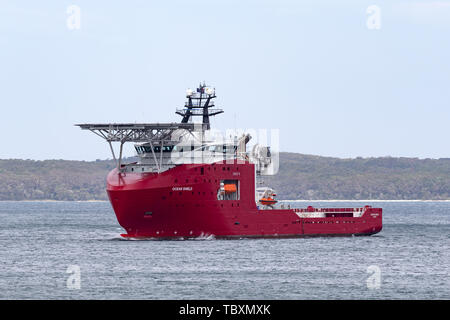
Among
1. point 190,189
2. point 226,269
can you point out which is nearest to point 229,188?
point 190,189

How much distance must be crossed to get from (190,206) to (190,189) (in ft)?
3.67

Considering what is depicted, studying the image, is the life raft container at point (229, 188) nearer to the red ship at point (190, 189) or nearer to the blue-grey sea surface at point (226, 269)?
the red ship at point (190, 189)

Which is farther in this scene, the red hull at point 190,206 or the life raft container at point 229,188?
the life raft container at point 229,188

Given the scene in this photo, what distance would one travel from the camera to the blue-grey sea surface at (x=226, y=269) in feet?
128

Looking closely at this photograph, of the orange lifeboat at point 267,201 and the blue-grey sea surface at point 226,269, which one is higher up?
the orange lifeboat at point 267,201

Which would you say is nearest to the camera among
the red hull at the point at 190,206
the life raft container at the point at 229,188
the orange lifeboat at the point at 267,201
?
the red hull at the point at 190,206

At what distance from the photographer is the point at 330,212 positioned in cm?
6375

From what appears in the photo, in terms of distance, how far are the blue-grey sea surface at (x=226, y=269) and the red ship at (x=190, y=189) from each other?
111 cm

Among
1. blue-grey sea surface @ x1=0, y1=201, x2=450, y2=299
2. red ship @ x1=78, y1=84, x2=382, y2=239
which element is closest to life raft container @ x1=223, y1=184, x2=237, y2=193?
A: red ship @ x1=78, y1=84, x2=382, y2=239

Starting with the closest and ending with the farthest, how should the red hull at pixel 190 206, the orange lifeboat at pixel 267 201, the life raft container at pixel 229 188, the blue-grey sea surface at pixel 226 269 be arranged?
1. the blue-grey sea surface at pixel 226 269
2. the red hull at pixel 190 206
3. the life raft container at pixel 229 188
4. the orange lifeboat at pixel 267 201

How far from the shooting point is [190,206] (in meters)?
55.9

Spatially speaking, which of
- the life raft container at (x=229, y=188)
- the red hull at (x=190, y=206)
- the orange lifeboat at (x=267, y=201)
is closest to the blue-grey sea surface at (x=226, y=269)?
the red hull at (x=190, y=206)
